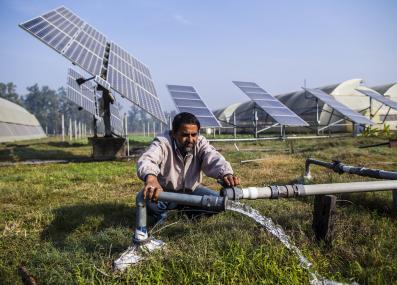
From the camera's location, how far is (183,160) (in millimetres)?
3791

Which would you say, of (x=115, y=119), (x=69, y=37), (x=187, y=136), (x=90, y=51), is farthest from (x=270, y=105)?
(x=187, y=136)

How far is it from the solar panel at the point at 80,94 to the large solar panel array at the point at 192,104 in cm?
749

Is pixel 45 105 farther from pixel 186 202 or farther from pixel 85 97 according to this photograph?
pixel 186 202

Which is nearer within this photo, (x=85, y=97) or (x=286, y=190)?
(x=286, y=190)

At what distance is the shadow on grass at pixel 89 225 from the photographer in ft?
11.0

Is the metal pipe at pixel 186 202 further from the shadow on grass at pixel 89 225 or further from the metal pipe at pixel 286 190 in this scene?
the shadow on grass at pixel 89 225

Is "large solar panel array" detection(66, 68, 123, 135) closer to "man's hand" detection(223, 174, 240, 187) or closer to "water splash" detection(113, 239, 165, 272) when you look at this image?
"man's hand" detection(223, 174, 240, 187)

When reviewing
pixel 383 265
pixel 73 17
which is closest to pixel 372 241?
pixel 383 265

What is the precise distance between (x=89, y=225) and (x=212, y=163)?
5.65 feet

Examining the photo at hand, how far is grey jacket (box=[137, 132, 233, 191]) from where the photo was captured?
11.7 feet

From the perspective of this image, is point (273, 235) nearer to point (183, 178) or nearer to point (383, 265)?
point (383, 265)

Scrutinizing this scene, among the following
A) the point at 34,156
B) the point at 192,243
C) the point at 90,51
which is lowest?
the point at 192,243

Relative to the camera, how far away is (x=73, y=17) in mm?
13641

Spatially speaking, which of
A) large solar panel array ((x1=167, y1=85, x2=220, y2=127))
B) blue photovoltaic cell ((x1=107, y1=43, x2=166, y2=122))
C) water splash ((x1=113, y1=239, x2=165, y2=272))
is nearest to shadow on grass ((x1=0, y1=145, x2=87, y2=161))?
blue photovoltaic cell ((x1=107, y1=43, x2=166, y2=122))
